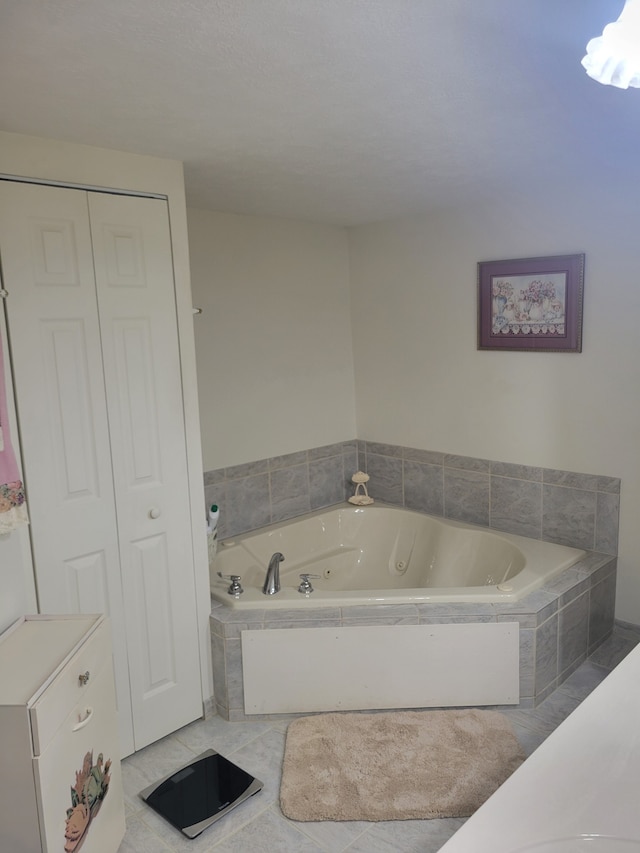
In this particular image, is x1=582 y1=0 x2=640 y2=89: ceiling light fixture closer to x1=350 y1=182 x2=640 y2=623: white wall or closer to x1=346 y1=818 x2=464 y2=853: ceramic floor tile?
x1=350 y1=182 x2=640 y2=623: white wall

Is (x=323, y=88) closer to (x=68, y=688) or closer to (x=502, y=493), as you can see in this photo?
(x=68, y=688)

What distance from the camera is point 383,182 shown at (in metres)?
2.89

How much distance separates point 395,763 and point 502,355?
2021mm

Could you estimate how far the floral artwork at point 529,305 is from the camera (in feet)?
10.5

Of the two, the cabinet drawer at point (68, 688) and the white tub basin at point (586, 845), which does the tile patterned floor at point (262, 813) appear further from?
the white tub basin at point (586, 845)

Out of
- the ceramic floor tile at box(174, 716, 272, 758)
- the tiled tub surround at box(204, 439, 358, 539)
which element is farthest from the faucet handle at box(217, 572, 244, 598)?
the tiled tub surround at box(204, 439, 358, 539)

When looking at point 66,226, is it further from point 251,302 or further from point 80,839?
point 80,839

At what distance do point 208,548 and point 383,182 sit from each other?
1774 mm

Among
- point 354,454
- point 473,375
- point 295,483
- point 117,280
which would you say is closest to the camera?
point 117,280

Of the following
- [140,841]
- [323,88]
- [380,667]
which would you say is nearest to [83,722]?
[140,841]

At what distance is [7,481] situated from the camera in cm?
191

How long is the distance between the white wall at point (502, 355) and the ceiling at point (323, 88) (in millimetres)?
385

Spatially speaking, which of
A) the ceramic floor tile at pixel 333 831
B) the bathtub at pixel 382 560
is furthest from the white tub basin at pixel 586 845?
the bathtub at pixel 382 560

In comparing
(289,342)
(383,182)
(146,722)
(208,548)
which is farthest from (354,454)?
(146,722)
